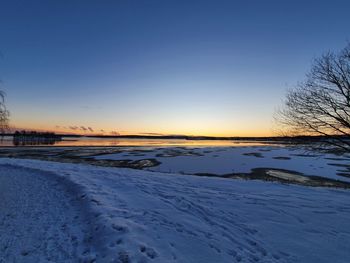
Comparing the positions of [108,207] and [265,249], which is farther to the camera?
[108,207]

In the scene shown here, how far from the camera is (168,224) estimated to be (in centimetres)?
699

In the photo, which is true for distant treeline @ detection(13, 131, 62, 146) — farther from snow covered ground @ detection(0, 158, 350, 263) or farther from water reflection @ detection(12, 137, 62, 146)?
snow covered ground @ detection(0, 158, 350, 263)

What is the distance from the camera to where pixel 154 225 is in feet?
22.4

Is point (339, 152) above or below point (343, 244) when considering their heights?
above

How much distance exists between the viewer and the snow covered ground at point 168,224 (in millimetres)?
5547

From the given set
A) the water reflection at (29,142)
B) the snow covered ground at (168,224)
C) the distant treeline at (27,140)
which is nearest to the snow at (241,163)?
the snow covered ground at (168,224)

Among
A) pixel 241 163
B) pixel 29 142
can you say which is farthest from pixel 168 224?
pixel 29 142

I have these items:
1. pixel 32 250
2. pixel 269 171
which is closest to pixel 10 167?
pixel 32 250

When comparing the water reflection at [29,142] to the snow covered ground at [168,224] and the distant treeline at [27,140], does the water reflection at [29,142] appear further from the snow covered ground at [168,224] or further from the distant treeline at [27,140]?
the snow covered ground at [168,224]

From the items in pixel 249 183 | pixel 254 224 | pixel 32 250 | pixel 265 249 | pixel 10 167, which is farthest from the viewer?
pixel 10 167

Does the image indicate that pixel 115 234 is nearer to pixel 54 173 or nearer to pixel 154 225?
pixel 154 225

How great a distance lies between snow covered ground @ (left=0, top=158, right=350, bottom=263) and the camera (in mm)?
5547

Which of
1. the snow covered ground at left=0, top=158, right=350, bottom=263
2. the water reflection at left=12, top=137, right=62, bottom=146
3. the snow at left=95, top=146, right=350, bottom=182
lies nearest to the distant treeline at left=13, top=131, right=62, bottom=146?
the water reflection at left=12, top=137, right=62, bottom=146

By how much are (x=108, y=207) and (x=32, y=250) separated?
8.68 feet
